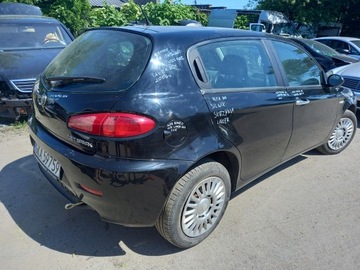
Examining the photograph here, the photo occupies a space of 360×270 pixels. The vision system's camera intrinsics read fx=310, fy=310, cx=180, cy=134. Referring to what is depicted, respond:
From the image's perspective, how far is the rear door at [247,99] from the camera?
7.90ft

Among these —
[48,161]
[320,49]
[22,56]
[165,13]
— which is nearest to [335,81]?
[48,161]

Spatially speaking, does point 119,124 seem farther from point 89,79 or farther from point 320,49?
point 320,49

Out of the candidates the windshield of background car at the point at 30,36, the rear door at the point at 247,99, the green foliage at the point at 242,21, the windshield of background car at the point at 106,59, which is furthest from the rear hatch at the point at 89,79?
the green foliage at the point at 242,21

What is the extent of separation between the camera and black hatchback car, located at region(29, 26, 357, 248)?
204 centimetres

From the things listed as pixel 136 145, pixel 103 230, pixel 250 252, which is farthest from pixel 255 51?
pixel 103 230

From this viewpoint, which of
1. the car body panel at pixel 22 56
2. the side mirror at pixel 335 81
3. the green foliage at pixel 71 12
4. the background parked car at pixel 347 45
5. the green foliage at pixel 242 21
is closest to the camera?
the side mirror at pixel 335 81

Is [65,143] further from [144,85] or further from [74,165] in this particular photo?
[144,85]

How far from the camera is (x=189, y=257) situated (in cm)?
242

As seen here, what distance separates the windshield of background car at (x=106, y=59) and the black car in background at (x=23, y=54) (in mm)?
2267

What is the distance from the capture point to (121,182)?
6.64 feet

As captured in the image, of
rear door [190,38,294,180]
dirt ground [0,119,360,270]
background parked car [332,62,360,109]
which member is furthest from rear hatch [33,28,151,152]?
background parked car [332,62,360,109]

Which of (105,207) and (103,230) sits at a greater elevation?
(105,207)

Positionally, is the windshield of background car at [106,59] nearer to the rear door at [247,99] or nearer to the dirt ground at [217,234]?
the rear door at [247,99]

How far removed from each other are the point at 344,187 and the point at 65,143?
302cm
